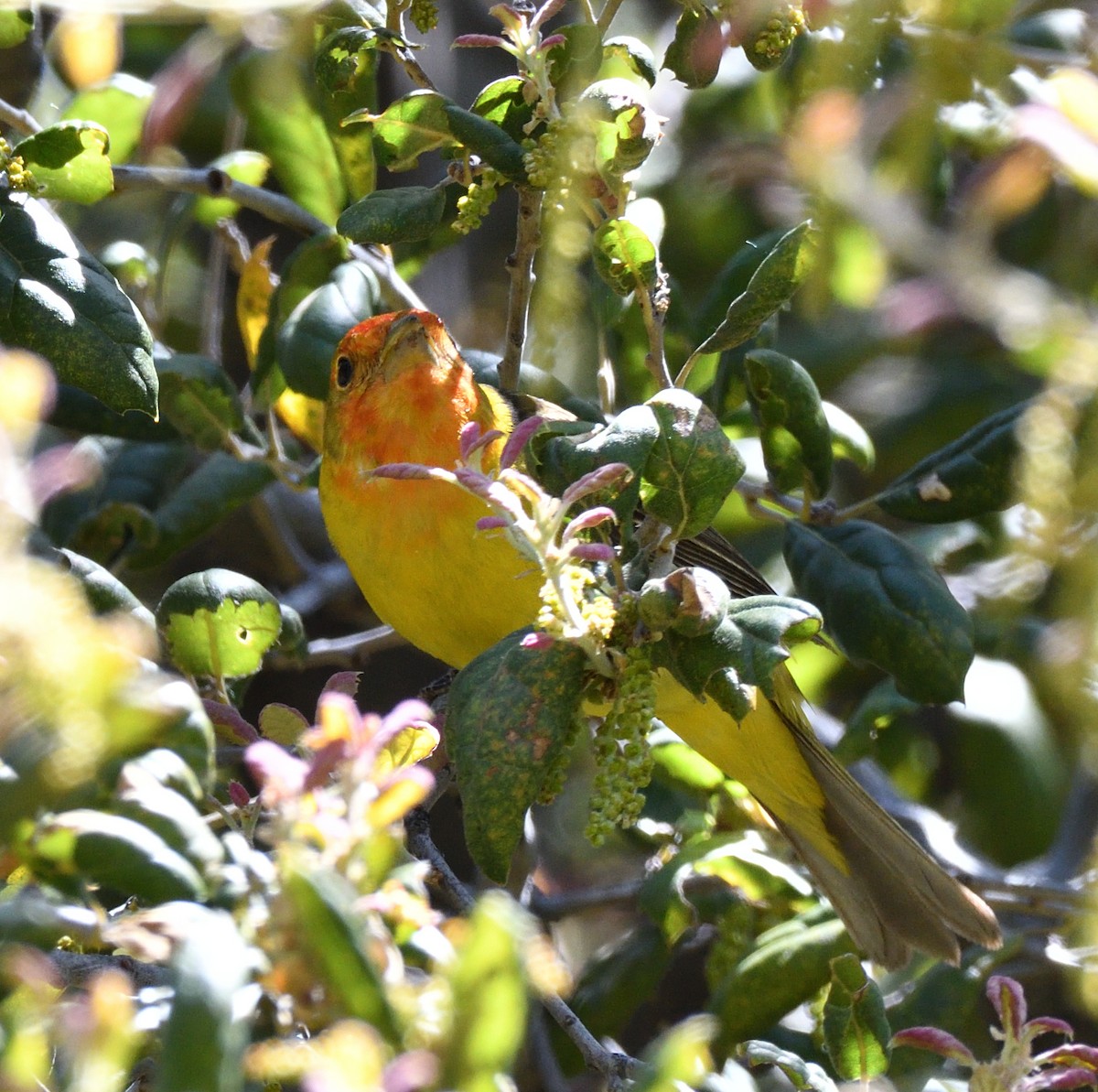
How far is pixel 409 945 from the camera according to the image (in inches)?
63.6

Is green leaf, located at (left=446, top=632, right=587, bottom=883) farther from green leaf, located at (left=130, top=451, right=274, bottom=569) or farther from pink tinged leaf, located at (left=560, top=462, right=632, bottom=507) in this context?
green leaf, located at (left=130, top=451, right=274, bottom=569)

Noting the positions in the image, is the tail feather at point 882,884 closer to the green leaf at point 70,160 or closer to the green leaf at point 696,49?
the green leaf at point 696,49

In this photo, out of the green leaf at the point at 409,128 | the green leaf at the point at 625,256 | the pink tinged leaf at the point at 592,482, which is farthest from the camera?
the green leaf at the point at 409,128

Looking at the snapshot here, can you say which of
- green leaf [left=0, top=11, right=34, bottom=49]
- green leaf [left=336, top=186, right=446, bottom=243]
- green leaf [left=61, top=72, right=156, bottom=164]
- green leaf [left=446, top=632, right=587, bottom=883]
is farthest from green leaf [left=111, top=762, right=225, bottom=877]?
green leaf [left=61, top=72, right=156, bottom=164]

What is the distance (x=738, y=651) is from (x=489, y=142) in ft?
3.35

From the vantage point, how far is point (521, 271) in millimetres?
2730

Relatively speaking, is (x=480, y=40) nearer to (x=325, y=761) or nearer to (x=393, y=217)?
(x=393, y=217)

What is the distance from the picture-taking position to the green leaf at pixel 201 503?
353cm

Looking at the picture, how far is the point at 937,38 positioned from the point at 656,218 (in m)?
1.63

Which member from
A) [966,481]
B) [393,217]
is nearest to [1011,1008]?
[966,481]

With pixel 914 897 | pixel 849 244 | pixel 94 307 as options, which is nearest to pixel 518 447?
pixel 849 244

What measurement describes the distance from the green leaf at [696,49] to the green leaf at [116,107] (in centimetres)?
148

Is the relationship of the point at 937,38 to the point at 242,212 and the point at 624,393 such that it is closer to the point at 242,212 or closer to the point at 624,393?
the point at 624,393

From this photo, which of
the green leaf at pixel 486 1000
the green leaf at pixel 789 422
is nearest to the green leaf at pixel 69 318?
the green leaf at pixel 789 422
